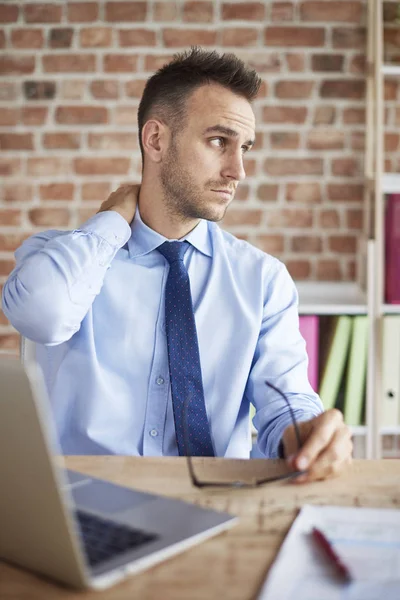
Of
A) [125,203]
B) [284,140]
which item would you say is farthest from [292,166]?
[125,203]

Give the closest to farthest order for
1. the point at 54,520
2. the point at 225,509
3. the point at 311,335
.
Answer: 1. the point at 54,520
2. the point at 225,509
3. the point at 311,335

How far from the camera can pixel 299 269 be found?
272 centimetres

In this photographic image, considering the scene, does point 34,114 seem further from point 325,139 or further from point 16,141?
point 325,139

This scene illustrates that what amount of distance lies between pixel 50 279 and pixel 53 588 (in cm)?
87

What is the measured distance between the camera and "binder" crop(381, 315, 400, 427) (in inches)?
94.4

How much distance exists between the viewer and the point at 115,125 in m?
2.68

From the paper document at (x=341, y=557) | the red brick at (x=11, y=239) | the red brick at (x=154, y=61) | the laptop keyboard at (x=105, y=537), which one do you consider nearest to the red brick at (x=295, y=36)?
the red brick at (x=154, y=61)

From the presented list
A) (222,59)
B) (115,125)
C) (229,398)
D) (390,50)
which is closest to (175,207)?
(222,59)

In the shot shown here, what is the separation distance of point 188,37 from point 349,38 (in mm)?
599

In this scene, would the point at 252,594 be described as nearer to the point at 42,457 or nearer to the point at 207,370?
the point at 42,457

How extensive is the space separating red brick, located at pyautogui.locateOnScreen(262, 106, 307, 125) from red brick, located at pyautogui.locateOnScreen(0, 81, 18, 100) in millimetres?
940

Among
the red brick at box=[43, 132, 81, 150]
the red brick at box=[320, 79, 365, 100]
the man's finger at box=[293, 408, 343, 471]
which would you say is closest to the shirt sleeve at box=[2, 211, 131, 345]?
the man's finger at box=[293, 408, 343, 471]

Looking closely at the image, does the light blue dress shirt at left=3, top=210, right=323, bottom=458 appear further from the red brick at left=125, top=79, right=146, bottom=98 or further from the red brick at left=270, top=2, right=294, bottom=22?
the red brick at left=270, top=2, right=294, bottom=22

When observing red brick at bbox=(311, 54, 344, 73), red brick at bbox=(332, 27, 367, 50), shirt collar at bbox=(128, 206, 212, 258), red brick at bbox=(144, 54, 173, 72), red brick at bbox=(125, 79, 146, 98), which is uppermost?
red brick at bbox=(332, 27, 367, 50)
